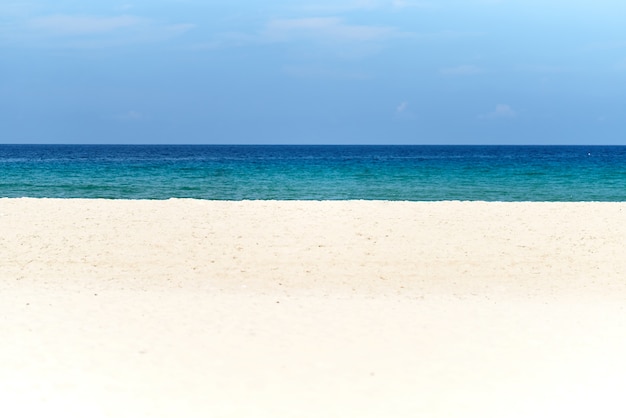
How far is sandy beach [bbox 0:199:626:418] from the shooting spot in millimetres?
6109

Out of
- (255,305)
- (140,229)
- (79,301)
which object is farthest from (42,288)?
(140,229)

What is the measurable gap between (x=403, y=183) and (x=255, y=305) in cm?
3052

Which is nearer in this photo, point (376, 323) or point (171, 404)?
point (171, 404)

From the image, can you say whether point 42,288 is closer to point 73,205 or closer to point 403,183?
point 73,205

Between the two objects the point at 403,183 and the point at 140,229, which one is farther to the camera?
→ the point at 403,183

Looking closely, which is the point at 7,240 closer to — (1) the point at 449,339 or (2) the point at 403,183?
(1) the point at 449,339

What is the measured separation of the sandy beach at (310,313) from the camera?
611 centimetres

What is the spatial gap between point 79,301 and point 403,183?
101 feet

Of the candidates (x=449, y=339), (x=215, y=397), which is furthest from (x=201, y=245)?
(x=215, y=397)

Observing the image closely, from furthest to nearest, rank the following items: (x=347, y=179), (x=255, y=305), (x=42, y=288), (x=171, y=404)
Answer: (x=347, y=179) < (x=42, y=288) < (x=255, y=305) < (x=171, y=404)

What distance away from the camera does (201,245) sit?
44.0ft

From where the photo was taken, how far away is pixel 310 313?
8945mm

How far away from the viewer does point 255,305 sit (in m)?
9.33

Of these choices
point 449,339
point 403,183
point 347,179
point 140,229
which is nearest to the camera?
point 449,339
